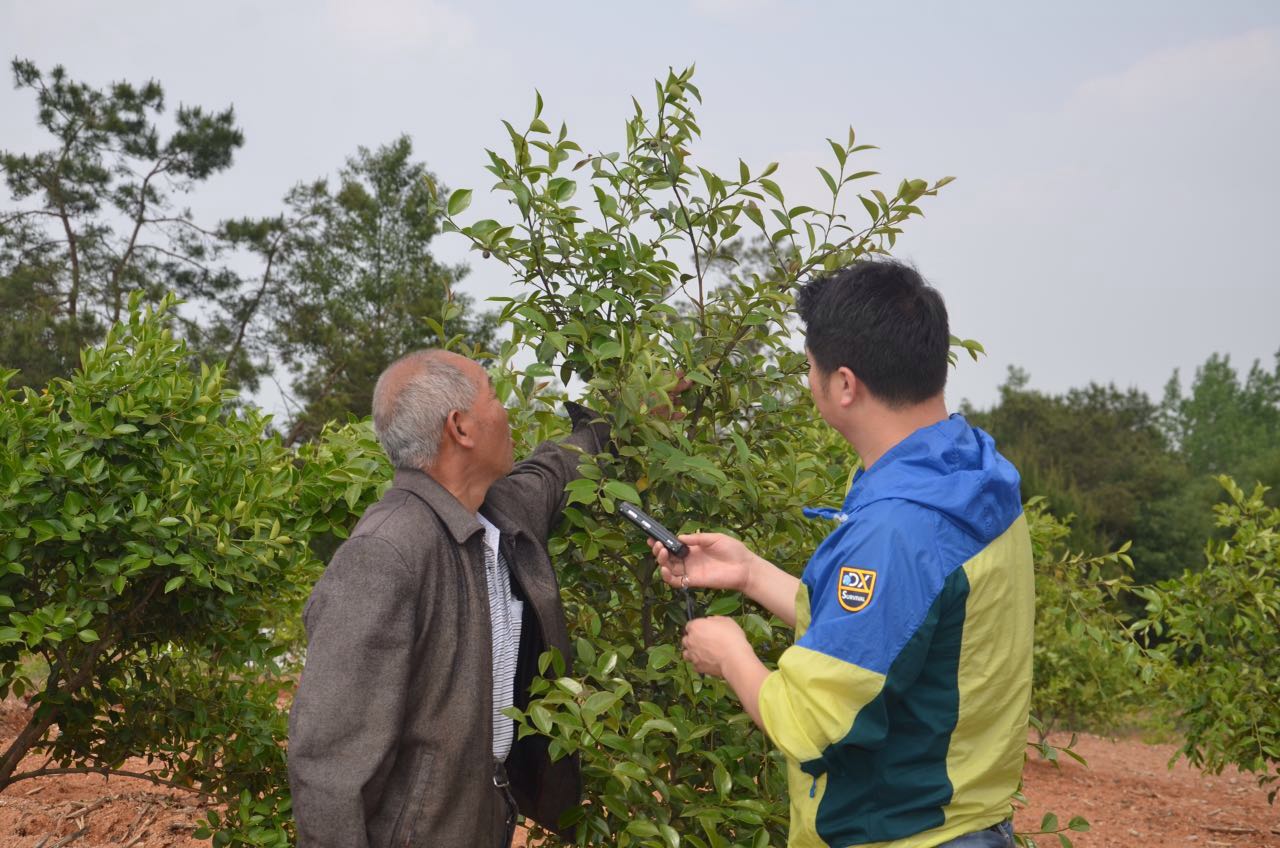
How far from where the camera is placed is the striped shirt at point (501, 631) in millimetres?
2496

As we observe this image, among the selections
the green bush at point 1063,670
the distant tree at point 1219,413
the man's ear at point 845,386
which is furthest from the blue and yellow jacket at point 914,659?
the distant tree at point 1219,413

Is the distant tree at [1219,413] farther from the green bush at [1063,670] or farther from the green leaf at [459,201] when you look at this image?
the green leaf at [459,201]

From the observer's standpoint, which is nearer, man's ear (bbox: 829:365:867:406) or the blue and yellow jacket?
the blue and yellow jacket

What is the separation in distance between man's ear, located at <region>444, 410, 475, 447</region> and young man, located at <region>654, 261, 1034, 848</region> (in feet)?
2.47

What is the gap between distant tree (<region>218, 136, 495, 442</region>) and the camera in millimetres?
25859

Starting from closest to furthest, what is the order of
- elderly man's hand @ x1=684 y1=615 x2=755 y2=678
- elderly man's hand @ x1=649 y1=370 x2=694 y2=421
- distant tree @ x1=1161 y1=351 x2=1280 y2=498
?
elderly man's hand @ x1=684 y1=615 x2=755 y2=678
elderly man's hand @ x1=649 y1=370 x2=694 y2=421
distant tree @ x1=1161 y1=351 x2=1280 y2=498

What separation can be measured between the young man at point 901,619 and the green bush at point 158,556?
157 cm

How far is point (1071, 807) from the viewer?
795cm

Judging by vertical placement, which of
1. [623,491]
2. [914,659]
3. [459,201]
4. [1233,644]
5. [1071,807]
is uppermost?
[459,201]

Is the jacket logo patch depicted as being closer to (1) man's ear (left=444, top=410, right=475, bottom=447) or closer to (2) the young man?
(2) the young man

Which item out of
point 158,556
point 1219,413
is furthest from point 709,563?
point 1219,413

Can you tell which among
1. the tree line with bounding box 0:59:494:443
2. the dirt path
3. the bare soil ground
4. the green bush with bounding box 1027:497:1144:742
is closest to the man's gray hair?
the bare soil ground

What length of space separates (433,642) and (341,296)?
27.8 meters

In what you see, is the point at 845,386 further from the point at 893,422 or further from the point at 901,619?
the point at 901,619
